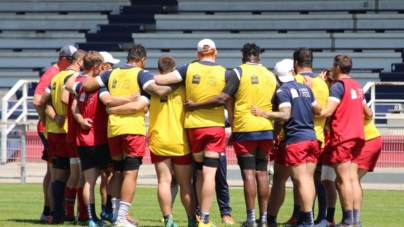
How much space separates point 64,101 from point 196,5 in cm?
1634

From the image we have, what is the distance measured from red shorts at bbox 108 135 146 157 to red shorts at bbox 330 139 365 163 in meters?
2.17

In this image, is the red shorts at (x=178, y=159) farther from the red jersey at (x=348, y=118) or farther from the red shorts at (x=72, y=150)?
the red jersey at (x=348, y=118)

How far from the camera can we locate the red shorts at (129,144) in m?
8.36

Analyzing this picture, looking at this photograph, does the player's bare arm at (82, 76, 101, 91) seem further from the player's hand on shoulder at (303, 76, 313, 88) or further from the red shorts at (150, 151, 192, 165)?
the player's hand on shoulder at (303, 76, 313, 88)

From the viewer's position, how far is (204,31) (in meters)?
24.3

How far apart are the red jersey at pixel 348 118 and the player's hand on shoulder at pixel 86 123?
9.07 ft

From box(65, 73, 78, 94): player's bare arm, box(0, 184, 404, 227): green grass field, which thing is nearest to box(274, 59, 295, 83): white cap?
box(0, 184, 404, 227): green grass field

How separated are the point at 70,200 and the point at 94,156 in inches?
26.4

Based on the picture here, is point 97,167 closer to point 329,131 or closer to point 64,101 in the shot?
point 64,101

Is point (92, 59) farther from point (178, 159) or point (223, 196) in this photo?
point (223, 196)

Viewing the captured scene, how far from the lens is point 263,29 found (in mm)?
23891

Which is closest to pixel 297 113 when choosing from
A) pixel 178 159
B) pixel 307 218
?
pixel 307 218

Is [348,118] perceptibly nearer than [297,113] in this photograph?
No

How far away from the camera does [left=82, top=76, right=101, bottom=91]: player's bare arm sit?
27.9 ft
